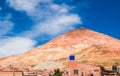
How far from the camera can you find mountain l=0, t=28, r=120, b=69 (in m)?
133

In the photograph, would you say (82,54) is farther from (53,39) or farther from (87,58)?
(53,39)

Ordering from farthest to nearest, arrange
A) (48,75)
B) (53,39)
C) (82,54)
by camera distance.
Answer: (53,39)
(82,54)
(48,75)

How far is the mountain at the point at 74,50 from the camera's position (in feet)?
438

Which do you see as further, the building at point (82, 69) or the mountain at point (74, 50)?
the mountain at point (74, 50)

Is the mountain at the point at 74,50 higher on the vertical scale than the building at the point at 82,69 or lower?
higher

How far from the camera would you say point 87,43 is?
168000 mm

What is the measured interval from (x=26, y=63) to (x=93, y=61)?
3948 centimetres

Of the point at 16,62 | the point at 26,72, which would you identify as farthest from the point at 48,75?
the point at 16,62

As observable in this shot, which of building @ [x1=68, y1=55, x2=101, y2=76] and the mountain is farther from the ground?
the mountain

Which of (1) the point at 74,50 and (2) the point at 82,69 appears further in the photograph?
(1) the point at 74,50

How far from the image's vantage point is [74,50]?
161625 mm

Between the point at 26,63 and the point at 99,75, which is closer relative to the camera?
the point at 99,75

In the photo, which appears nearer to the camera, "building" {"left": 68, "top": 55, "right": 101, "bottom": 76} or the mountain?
"building" {"left": 68, "top": 55, "right": 101, "bottom": 76}

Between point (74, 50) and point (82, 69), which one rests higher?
point (74, 50)
